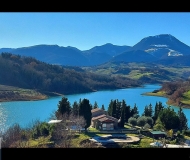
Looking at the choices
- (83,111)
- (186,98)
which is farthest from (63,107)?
(186,98)

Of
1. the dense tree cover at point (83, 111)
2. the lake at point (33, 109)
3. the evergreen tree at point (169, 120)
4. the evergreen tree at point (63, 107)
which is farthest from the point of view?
the lake at point (33, 109)

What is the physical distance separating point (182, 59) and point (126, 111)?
164 meters

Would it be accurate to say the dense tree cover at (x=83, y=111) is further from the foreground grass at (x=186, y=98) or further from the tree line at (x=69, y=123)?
the foreground grass at (x=186, y=98)

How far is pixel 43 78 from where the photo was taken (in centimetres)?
6228

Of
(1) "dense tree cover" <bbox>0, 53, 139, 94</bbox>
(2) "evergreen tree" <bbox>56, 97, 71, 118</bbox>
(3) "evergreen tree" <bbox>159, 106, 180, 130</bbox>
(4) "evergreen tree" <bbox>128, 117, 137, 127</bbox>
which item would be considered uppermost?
(1) "dense tree cover" <bbox>0, 53, 139, 94</bbox>

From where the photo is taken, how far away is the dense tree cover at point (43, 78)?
5903cm

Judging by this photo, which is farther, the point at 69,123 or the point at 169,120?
the point at 169,120

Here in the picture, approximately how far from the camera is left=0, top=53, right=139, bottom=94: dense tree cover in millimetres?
59031

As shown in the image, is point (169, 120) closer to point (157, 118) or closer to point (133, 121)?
point (157, 118)

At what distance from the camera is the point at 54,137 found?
1138 cm

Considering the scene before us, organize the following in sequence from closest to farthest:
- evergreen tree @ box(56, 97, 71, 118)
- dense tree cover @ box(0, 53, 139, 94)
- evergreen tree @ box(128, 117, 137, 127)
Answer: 1. evergreen tree @ box(56, 97, 71, 118)
2. evergreen tree @ box(128, 117, 137, 127)
3. dense tree cover @ box(0, 53, 139, 94)

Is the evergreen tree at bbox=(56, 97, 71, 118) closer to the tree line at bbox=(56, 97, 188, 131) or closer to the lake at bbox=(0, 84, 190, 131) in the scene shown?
the tree line at bbox=(56, 97, 188, 131)

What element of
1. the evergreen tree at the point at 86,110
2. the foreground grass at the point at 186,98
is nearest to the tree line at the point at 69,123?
the evergreen tree at the point at 86,110

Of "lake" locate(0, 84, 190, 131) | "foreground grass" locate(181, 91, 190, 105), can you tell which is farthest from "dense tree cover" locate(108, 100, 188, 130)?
"foreground grass" locate(181, 91, 190, 105)
